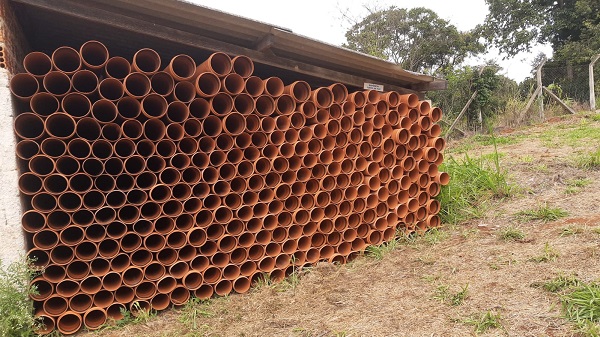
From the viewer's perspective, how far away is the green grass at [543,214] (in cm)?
421

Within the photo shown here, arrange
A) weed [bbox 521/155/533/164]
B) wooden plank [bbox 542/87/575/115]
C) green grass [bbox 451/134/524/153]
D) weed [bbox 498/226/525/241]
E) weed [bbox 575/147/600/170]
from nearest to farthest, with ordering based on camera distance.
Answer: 1. weed [bbox 498/226/525/241]
2. weed [bbox 575/147/600/170]
3. weed [bbox 521/155/533/164]
4. green grass [bbox 451/134/524/153]
5. wooden plank [bbox 542/87/575/115]

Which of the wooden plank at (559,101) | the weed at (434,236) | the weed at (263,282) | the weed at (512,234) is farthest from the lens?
the wooden plank at (559,101)

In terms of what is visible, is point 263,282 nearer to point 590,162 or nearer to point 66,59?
point 66,59

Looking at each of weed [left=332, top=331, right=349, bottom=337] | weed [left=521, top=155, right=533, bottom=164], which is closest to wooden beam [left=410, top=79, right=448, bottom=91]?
weed [left=521, top=155, right=533, bottom=164]

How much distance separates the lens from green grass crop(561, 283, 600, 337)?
2.38 metres

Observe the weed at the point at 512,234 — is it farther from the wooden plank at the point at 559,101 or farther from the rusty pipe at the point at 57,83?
the wooden plank at the point at 559,101

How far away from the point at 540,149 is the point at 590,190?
9.88 feet

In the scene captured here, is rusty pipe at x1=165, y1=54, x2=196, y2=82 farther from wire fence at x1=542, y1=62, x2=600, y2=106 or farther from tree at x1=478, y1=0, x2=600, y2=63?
tree at x1=478, y1=0, x2=600, y2=63

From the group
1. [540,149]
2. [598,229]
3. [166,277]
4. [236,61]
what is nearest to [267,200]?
[166,277]

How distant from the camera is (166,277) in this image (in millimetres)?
3334

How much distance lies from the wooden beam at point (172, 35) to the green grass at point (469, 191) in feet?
6.50

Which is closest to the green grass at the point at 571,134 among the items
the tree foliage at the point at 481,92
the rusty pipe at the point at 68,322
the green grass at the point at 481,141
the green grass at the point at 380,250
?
the green grass at the point at 481,141

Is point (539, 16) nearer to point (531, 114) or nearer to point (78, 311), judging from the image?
point (531, 114)

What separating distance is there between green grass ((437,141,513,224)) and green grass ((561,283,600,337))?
2110 millimetres
